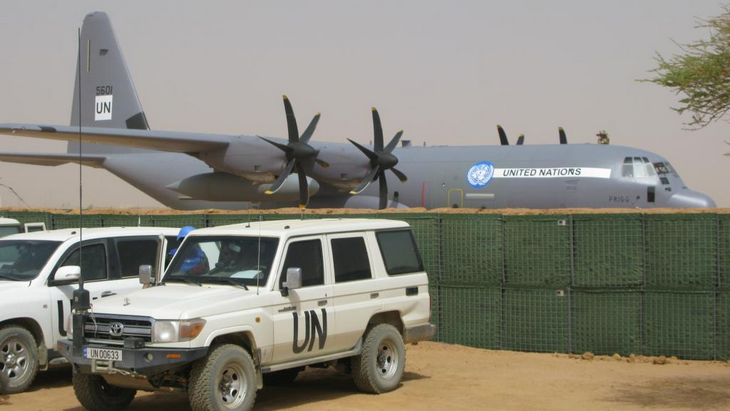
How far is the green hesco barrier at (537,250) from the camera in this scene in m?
12.5

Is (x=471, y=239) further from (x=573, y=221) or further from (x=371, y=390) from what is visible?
(x=371, y=390)

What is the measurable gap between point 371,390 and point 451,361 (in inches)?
115

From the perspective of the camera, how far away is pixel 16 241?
33.9ft

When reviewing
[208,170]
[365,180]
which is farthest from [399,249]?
[208,170]

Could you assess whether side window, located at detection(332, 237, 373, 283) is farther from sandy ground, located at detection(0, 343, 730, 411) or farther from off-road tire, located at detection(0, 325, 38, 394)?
off-road tire, located at detection(0, 325, 38, 394)

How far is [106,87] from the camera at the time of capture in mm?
31562

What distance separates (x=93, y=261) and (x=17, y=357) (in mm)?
1450

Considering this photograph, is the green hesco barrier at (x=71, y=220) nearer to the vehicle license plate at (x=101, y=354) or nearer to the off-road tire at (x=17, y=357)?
the off-road tire at (x=17, y=357)

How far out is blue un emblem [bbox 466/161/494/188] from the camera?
Result: 2462cm

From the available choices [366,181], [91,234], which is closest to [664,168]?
[366,181]

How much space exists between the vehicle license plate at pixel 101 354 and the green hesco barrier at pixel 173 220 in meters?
7.10

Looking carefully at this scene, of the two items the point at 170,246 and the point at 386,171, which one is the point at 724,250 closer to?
the point at 170,246

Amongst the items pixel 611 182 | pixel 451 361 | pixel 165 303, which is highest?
pixel 611 182

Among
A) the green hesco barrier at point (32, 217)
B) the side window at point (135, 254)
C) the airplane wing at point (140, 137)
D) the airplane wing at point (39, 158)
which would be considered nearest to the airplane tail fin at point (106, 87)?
the airplane wing at point (39, 158)
